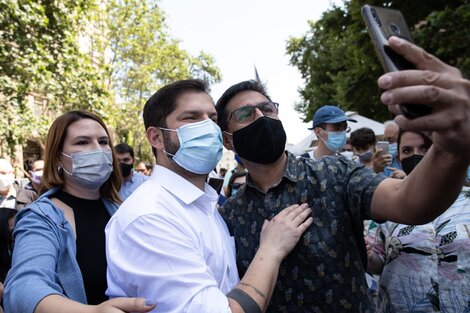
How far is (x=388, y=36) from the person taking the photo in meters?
0.98

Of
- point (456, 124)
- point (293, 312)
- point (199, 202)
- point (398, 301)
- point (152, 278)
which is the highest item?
point (456, 124)

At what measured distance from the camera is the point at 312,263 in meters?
1.90

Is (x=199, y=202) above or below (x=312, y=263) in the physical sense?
above

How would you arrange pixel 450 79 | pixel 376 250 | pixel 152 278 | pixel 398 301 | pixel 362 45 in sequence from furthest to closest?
pixel 362 45 < pixel 376 250 < pixel 398 301 < pixel 152 278 < pixel 450 79

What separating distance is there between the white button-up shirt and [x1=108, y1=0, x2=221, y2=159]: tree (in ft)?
68.5

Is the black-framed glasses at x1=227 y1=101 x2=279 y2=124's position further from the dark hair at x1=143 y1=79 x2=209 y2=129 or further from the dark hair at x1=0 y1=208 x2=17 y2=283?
the dark hair at x1=0 y1=208 x2=17 y2=283

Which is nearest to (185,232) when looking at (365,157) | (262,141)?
(262,141)

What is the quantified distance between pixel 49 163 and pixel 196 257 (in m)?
1.54

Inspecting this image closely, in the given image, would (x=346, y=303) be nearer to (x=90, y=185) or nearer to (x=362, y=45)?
(x=90, y=185)

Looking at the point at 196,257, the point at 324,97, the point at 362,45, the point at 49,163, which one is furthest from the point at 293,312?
the point at 324,97

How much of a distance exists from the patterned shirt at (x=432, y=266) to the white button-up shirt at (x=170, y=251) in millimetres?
987

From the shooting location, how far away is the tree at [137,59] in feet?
71.6

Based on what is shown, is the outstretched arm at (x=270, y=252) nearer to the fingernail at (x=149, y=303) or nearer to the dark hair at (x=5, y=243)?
the fingernail at (x=149, y=303)

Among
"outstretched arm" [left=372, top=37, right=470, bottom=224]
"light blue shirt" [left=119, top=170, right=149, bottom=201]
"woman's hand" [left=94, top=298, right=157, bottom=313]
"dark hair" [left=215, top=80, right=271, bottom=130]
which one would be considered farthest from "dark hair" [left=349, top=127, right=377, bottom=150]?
"woman's hand" [left=94, top=298, right=157, bottom=313]
